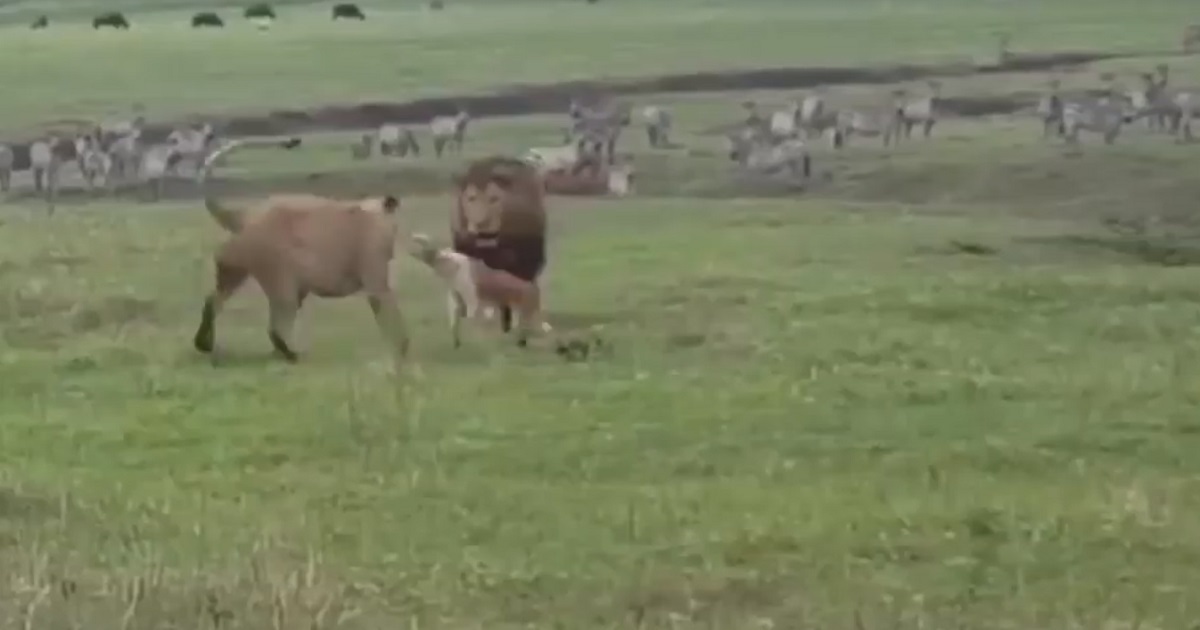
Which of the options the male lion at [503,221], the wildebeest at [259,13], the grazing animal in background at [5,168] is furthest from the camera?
the wildebeest at [259,13]

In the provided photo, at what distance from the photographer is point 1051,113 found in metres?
17.2

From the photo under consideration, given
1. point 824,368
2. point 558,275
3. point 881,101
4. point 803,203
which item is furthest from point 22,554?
point 881,101

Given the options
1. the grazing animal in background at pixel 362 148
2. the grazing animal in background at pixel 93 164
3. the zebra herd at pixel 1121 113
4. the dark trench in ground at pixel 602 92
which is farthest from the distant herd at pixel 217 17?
the zebra herd at pixel 1121 113

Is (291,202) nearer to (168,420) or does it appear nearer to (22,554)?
(168,420)

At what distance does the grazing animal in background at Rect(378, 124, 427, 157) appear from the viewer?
52.7 feet

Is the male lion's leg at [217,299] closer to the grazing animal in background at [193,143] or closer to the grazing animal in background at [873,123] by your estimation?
the grazing animal in background at [193,143]

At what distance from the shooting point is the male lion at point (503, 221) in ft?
29.5

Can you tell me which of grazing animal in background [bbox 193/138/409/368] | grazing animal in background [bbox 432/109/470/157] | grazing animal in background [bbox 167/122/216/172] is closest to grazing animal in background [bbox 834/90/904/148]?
grazing animal in background [bbox 432/109/470/157]

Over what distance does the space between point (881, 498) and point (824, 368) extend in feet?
5.92

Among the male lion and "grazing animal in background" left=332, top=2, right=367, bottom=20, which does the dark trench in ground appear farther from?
"grazing animal in background" left=332, top=2, right=367, bottom=20

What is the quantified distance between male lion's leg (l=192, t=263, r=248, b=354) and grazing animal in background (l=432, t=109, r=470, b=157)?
25.2 feet

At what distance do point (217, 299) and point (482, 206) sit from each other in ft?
4.12

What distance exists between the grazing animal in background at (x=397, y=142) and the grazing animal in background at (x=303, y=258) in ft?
25.0

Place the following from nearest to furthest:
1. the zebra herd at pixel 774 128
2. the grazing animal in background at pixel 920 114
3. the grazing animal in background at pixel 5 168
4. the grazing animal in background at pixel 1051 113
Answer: the grazing animal in background at pixel 5 168
the zebra herd at pixel 774 128
the grazing animal in background at pixel 1051 113
the grazing animal in background at pixel 920 114
